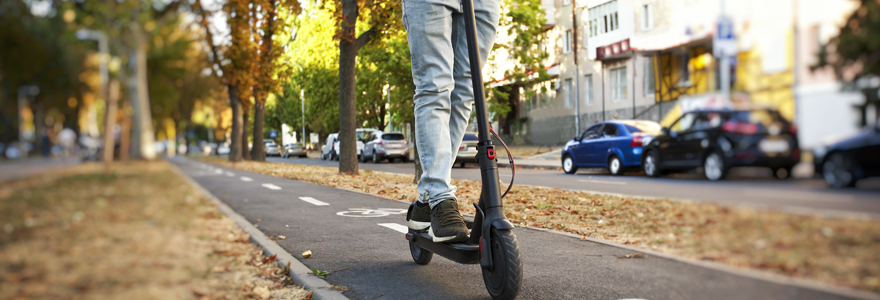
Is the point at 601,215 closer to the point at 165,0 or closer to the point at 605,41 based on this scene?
the point at 605,41

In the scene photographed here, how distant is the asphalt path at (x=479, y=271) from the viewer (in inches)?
44.6

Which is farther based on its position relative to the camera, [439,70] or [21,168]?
[21,168]

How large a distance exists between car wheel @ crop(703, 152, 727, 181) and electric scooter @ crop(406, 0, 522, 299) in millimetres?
1669

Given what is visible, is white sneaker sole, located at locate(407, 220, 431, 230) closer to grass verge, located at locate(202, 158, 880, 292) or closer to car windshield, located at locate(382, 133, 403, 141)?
grass verge, located at locate(202, 158, 880, 292)

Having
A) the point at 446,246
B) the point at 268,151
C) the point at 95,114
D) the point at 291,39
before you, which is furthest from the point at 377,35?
the point at 268,151

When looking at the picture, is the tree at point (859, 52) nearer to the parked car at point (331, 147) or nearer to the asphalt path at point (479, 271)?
the asphalt path at point (479, 271)

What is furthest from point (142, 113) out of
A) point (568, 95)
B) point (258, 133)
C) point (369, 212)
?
point (568, 95)

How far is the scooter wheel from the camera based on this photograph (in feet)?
12.7

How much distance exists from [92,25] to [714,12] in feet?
69.9

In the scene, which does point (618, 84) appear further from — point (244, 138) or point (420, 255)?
point (244, 138)

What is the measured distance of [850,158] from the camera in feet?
1.94

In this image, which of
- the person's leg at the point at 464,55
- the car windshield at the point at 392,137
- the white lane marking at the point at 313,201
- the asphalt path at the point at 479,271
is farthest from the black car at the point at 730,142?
the car windshield at the point at 392,137

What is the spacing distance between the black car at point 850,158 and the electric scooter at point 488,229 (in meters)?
1.96

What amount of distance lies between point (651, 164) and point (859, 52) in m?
0.61
